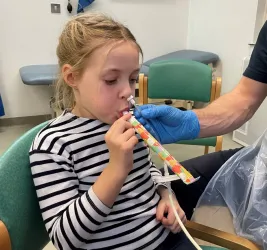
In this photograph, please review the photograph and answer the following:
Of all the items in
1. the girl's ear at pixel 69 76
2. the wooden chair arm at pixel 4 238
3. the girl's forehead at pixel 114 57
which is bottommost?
the wooden chair arm at pixel 4 238

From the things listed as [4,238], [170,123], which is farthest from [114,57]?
[4,238]

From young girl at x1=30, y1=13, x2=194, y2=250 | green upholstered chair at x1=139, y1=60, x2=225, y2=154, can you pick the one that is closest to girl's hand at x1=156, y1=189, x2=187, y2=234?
young girl at x1=30, y1=13, x2=194, y2=250

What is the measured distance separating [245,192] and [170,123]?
30 cm

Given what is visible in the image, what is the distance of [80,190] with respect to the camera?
745 millimetres

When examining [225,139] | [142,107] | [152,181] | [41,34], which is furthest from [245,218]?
[41,34]

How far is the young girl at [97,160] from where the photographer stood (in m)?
0.65

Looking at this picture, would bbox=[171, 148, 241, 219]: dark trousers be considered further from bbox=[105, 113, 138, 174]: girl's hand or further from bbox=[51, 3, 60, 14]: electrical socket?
bbox=[51, 3, 60, 14]: electrical socket

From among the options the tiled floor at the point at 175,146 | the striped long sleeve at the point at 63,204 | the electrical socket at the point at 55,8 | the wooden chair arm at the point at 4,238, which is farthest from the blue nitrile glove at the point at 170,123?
the electrical socket at the point at 55,8

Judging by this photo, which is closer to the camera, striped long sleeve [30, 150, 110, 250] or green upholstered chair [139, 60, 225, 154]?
striped long sleeve [30, 150, 110, 250]

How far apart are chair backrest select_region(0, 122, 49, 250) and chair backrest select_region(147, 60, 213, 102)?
3.56 feet

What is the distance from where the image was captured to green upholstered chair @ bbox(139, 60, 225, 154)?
1689mm

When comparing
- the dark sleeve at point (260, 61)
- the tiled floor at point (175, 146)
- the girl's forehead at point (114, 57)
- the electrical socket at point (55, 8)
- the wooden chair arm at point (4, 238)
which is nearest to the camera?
the wooden chair arm at point (4, 238)

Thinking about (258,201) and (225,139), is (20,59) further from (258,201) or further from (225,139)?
(258,201)

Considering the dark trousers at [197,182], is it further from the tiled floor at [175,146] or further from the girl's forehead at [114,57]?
the tiled floor at [175,146]
